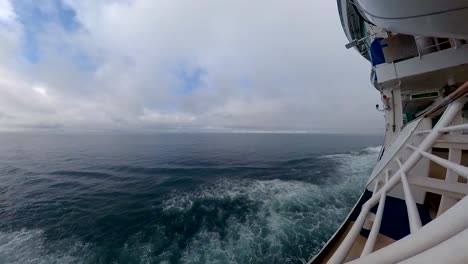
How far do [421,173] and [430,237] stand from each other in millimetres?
4359

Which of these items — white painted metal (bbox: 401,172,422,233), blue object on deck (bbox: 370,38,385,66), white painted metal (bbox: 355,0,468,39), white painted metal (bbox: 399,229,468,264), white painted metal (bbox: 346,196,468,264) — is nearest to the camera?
white painted metal (bbox: 399,229,468,264)

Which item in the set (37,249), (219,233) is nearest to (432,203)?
(219,233)

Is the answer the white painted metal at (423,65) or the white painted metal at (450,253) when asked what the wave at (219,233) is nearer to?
the white painted metal at (450,253)

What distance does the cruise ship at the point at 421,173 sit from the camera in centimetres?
101

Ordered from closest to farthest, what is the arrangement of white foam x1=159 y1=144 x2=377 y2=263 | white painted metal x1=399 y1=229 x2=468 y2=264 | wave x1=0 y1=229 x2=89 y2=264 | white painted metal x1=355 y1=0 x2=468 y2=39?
white painted metal x1=399 y1=229 x2=468 y2=264 → white painted metal x1=355 y1=0 x2=468 y2=39 → white foam x1=159 y1=144 x2=377 y2=263 → wave x1=0 y1=229 x2=89 y2=264

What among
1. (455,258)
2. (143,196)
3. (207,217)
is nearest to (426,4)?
(455,258)

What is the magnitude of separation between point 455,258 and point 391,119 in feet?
42.7

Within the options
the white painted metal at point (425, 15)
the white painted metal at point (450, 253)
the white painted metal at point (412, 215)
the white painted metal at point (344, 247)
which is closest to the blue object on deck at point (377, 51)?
the white painted metal at point (425, 15)

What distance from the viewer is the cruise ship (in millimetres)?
1014

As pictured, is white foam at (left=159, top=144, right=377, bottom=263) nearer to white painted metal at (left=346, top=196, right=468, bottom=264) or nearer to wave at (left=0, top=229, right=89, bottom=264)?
wave at (left=0, top=229, right=89, bottom=264)

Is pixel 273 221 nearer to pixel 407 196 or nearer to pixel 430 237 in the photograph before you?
pixel 407 196

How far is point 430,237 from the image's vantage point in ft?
3.22

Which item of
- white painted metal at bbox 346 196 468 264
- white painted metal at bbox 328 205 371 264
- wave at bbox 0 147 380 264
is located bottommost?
wave at bbox 0 147 380 264

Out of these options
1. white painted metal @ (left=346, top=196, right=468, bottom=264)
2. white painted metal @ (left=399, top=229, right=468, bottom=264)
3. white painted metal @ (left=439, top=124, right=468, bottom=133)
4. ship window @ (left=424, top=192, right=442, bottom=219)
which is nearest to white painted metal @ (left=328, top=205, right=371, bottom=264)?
white painted metal @ (left=346, top=196, right=468, bottom=264)
